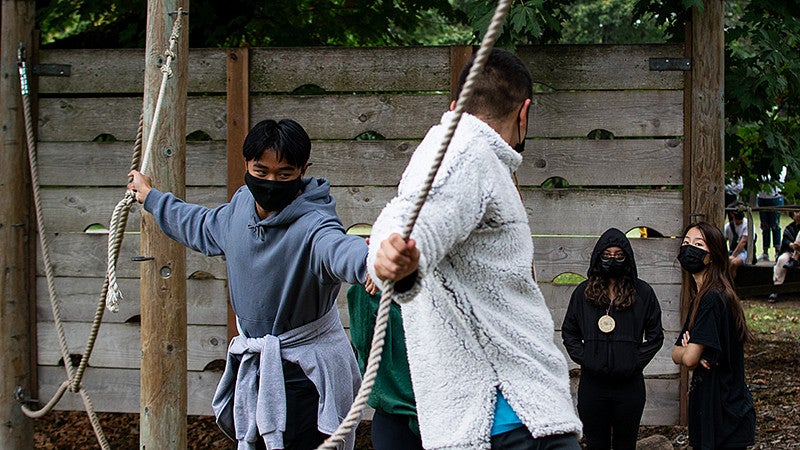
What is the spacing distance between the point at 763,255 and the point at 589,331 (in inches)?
488

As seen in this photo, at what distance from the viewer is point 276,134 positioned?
11.9ft

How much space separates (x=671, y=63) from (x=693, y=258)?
127cm

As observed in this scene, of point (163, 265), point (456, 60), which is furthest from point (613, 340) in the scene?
point (163, 265)

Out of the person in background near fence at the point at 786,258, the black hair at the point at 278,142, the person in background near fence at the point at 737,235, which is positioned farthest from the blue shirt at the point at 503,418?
the person in background near fence at the point at 786,258

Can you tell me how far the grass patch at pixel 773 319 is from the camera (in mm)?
11578

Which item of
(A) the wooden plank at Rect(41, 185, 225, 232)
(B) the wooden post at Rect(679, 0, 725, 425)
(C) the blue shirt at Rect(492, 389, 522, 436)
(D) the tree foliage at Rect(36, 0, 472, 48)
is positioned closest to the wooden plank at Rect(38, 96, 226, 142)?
(A) the wooden plank at Rect(41, 185, 225, 232)

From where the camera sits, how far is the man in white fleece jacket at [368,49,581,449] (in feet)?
8.29

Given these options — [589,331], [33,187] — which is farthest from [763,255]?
[33,187]

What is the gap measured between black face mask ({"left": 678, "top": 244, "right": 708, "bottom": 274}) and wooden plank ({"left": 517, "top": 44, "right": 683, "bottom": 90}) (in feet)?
3.65

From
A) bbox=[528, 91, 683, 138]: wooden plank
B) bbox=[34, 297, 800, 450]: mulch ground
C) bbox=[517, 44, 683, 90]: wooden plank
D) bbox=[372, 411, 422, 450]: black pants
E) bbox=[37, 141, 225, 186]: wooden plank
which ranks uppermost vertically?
bbox=[517, 44, 683, 90]: wooden plank

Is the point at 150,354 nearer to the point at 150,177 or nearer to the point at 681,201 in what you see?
the point at 150,177

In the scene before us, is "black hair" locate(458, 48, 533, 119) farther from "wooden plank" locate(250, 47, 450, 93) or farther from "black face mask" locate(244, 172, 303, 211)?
"wooden plank" locate(250, 47, 450, 93)

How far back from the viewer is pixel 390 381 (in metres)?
3.94

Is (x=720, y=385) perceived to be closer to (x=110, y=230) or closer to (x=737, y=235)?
(x=110, y=230)
